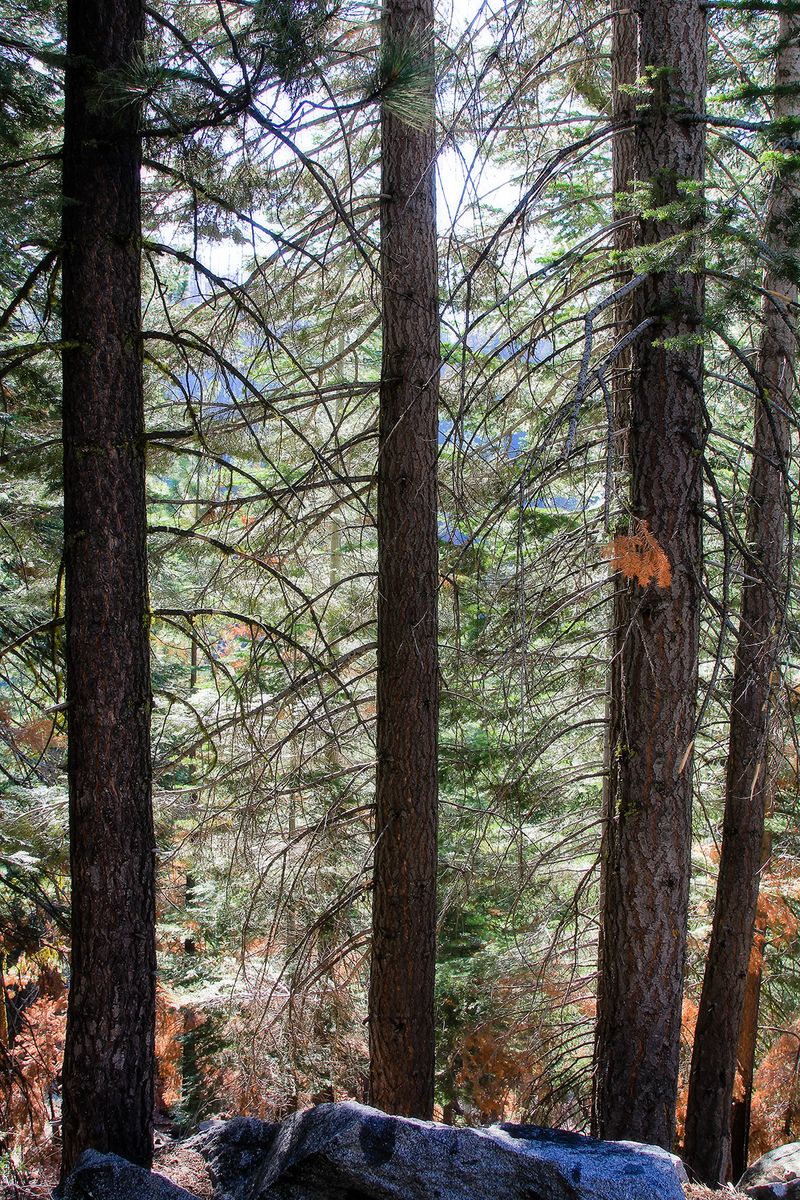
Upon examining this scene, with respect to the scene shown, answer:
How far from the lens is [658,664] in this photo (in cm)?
495

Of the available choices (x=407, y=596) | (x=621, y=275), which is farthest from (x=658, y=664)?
(x=621, y=275)

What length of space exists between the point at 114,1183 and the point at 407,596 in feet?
12.0

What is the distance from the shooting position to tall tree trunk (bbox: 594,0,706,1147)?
4.88m

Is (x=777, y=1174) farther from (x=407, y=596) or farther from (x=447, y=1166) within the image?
(x=407, y=596)

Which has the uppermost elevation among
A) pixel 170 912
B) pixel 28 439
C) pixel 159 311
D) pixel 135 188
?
pixel 159 311

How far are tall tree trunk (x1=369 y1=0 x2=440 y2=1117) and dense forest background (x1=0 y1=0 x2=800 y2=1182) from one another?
25cm

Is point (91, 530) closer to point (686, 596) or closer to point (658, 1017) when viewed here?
point (686, 596)

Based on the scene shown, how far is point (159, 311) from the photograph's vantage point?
7480 millimetres

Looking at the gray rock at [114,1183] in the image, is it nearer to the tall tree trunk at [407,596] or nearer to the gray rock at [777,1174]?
the tall tree trunk at [407,596]

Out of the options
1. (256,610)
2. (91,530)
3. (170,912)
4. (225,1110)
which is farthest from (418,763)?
(170,912)

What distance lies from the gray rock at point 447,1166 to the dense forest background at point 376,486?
1.14m

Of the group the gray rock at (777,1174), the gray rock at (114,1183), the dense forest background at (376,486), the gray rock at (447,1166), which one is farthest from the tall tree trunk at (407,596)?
the gray rock at (777,1174)

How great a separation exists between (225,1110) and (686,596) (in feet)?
27.9

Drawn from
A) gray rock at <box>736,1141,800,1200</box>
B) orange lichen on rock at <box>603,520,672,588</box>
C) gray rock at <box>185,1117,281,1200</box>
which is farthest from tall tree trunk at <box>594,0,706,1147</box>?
gray rock at <box>736,1141,800,1200</box>
